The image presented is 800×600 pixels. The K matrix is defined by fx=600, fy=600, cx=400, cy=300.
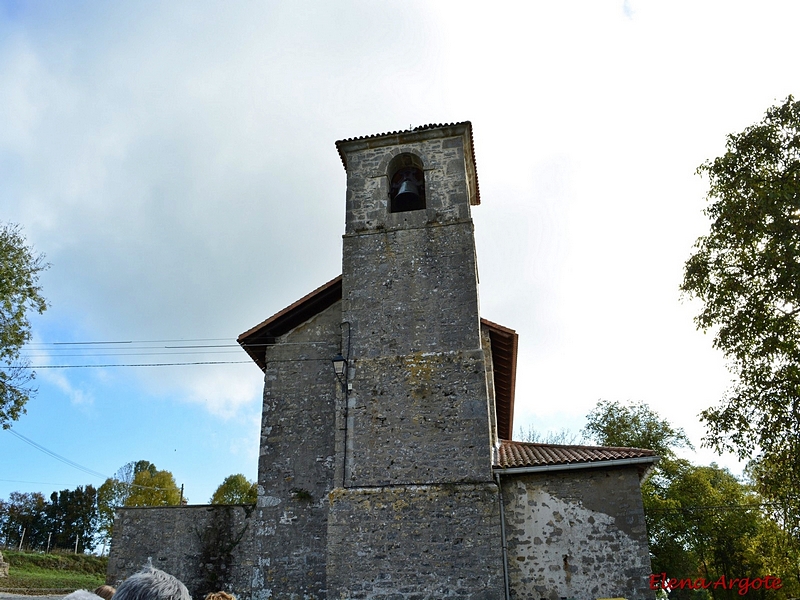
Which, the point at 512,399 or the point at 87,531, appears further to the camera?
the point at 87,531

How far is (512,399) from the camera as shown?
16.4 meters

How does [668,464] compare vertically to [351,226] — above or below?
below

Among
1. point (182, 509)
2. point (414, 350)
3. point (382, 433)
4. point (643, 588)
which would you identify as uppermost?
point (414, 350)

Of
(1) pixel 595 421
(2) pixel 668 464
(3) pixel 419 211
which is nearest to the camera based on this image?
(3) pixel 419 211

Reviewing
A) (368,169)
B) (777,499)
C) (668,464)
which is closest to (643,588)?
(777,499)

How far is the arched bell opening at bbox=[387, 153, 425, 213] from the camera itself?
543 inches

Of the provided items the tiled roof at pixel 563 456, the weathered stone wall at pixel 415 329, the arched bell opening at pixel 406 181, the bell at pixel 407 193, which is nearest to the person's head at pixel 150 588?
the weathered stone wall at pixel 415 329

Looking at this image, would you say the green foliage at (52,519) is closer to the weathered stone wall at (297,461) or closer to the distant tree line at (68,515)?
the distant tree line at (68,515)

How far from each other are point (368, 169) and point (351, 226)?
1523mm

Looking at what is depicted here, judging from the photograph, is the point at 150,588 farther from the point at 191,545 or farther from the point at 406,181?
the point at 406,181

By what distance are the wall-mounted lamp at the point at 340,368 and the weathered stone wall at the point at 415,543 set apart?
6.93 feet

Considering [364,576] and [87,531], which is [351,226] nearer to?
[364,576]

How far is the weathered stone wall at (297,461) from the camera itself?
11328 mm

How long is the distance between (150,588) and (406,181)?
11.9 m
